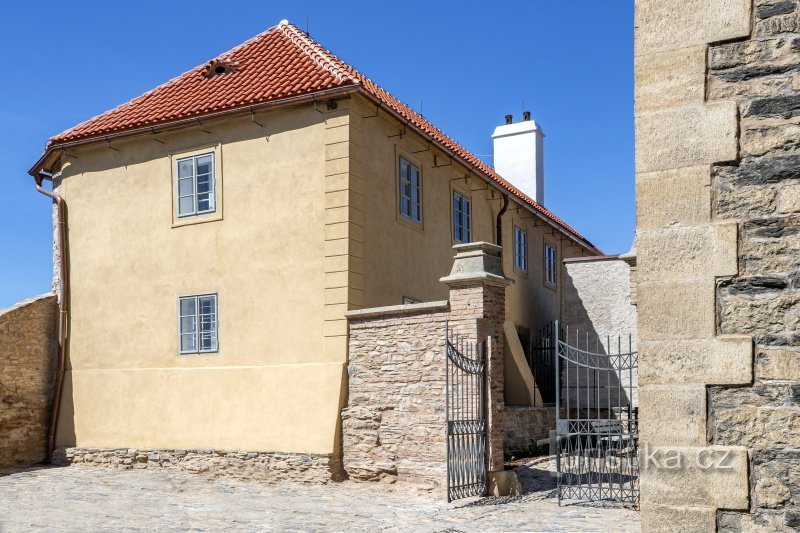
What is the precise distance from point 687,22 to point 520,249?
18.6 meters

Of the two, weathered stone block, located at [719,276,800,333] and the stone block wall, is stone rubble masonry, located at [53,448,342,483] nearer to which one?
the stone block wall

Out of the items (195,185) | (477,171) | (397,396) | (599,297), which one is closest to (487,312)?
(397,396)

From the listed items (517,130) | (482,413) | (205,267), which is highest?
(517,130)

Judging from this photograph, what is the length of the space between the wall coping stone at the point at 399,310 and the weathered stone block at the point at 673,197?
26.8 ft

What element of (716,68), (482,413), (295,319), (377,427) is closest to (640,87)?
(716,68)

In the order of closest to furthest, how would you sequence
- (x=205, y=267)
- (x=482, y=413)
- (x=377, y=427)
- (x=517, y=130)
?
1. (x=482, y=413)
2. (x=377, y=427)
3. (x=205, y=267)
4. (x=517, y=130)

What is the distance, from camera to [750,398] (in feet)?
13.2

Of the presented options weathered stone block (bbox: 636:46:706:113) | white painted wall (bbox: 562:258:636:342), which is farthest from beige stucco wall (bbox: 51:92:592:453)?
weathered stone block (bbox: 636:46:706:113)

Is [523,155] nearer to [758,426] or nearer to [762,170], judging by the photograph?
[762,170]

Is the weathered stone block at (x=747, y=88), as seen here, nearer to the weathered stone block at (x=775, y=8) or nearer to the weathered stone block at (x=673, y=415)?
the weathered stone block at (x=775, y=8)

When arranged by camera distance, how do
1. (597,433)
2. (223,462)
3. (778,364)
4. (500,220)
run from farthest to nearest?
(500,220) → (223,462) → (597,433) → (778,364)

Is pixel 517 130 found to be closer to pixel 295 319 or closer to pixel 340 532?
pixel 295 319

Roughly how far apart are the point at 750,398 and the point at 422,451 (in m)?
8.79

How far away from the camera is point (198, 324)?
1516 centimetres
